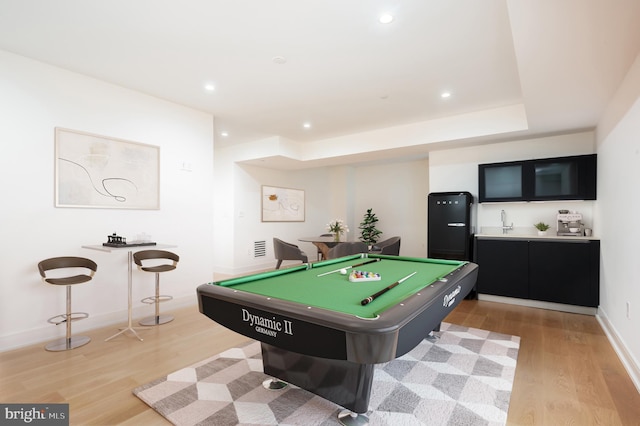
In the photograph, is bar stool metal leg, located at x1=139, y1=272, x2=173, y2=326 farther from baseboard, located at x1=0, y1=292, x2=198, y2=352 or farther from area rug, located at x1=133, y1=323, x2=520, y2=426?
area rug, located at x1=133, y1=323, x2=520, y2=426

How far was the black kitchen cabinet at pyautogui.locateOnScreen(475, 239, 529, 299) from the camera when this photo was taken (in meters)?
4.32

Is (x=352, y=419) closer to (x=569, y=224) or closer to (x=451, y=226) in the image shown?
(x=451, y=226)

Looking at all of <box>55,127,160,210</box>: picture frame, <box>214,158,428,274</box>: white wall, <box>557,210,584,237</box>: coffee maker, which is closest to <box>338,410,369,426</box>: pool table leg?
<box>55,127,160,210</box>: picture frame

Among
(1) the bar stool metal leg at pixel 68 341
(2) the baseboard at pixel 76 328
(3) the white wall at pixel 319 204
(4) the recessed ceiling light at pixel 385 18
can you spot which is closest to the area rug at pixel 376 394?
(1) the bar stool metal leg at pixel 68 341

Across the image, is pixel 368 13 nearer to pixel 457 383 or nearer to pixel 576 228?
pixel 457 383

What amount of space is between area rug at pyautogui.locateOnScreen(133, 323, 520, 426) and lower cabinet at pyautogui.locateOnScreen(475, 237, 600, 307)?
1816 millimetres

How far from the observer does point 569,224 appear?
4.34 m

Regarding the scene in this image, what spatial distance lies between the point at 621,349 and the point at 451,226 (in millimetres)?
2459

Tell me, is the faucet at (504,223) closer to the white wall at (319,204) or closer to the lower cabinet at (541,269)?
the lower cabinet at (541,269)

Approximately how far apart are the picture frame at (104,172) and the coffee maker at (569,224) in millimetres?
5341

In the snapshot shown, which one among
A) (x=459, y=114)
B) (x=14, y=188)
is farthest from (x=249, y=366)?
(x=459, y=114)

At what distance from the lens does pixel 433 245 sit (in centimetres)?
510

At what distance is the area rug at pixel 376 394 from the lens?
1.92m

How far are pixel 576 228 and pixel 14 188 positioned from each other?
21.0 feet
